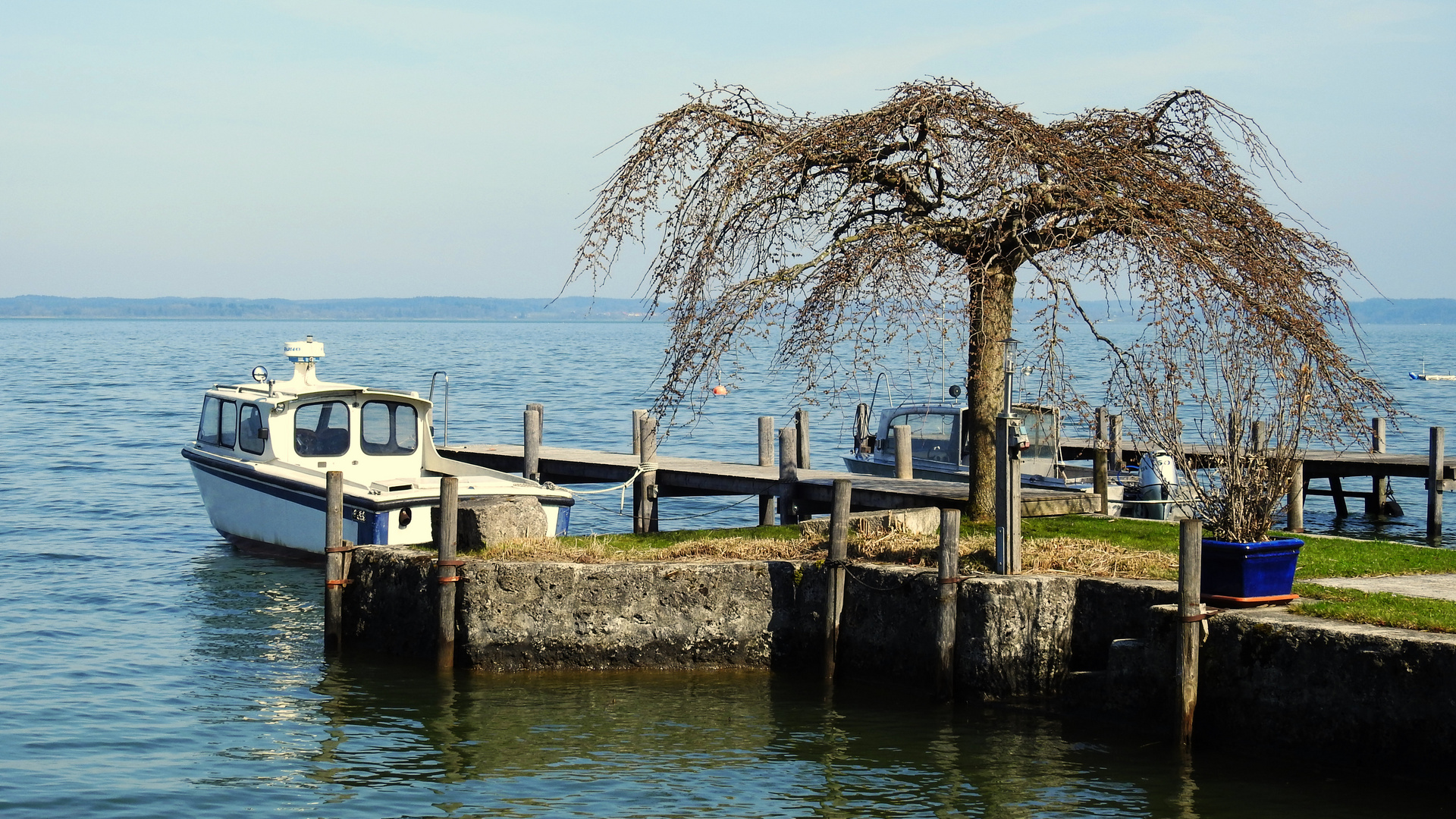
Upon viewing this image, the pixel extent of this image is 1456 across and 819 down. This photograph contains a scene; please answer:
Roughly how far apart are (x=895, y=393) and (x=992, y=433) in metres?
40.1

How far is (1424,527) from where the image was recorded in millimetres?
27047

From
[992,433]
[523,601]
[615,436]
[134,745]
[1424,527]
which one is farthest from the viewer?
[615,436]

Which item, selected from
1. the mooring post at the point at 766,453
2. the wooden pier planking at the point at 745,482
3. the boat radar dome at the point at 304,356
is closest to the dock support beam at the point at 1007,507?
the wooden pier planking at the point at 745,482

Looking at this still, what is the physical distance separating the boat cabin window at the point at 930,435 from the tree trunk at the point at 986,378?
6.90 m

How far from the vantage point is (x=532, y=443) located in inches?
870

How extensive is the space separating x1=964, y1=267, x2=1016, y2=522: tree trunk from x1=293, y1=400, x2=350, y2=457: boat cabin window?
971 centimetres

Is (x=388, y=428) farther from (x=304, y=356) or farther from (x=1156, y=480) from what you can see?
(x=1156, y=480)

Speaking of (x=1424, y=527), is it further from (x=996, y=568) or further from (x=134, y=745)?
(x=134, y=745)

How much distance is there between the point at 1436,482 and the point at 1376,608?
13.2 m

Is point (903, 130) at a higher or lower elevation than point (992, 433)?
higher

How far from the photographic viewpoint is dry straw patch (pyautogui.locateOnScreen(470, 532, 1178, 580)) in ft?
42.1

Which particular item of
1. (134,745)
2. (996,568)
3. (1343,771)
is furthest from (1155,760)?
(134,745)

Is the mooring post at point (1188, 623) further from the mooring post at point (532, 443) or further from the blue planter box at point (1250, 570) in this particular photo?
the mooring post at point (532, 443)

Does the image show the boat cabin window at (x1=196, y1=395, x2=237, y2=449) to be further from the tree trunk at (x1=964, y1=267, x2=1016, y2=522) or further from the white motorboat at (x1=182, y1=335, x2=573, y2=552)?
the tree trunk at (x1=964, y1=267, x2=1016, y2=522)
